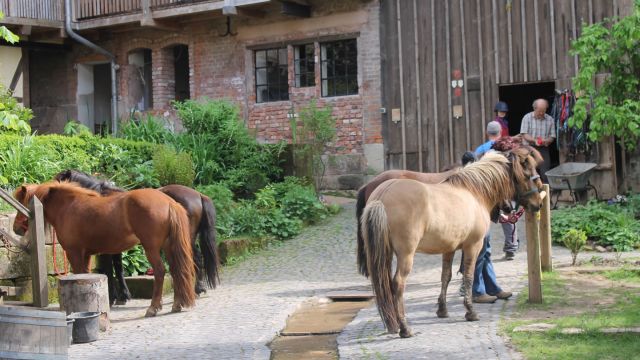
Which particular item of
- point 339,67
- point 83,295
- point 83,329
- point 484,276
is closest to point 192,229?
point 83,295

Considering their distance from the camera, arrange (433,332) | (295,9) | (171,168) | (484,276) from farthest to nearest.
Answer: (295,9), (171,168), (484,276), (433,332)

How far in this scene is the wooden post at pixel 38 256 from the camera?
27.8ft

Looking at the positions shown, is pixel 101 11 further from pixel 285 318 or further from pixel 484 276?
pixel 484 276

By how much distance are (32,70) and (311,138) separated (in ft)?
32.0

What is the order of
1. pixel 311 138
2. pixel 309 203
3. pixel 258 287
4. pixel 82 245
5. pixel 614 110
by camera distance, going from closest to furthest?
pixel 82 245, pixel 258 287, pixel 614 110, pixel 309 203, pixel 311 138

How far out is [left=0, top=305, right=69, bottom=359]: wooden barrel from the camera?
21.1ft

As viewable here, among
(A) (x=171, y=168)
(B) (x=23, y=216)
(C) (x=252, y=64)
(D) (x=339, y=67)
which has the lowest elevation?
(B) (x=23, y=216)

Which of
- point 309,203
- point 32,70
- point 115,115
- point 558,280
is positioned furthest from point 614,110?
point 32,70

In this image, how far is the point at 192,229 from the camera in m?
9.80

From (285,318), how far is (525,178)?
2.94 m

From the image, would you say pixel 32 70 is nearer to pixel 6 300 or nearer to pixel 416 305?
pixel 6 300

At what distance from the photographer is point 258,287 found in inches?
420

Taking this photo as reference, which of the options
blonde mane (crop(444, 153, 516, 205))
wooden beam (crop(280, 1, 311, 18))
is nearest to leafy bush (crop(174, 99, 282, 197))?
wooden beam (crop(280, 1, 311, 18))

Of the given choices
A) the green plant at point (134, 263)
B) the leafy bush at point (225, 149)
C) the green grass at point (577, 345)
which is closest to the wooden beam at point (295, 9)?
the leafy bush at point (225, 149)
